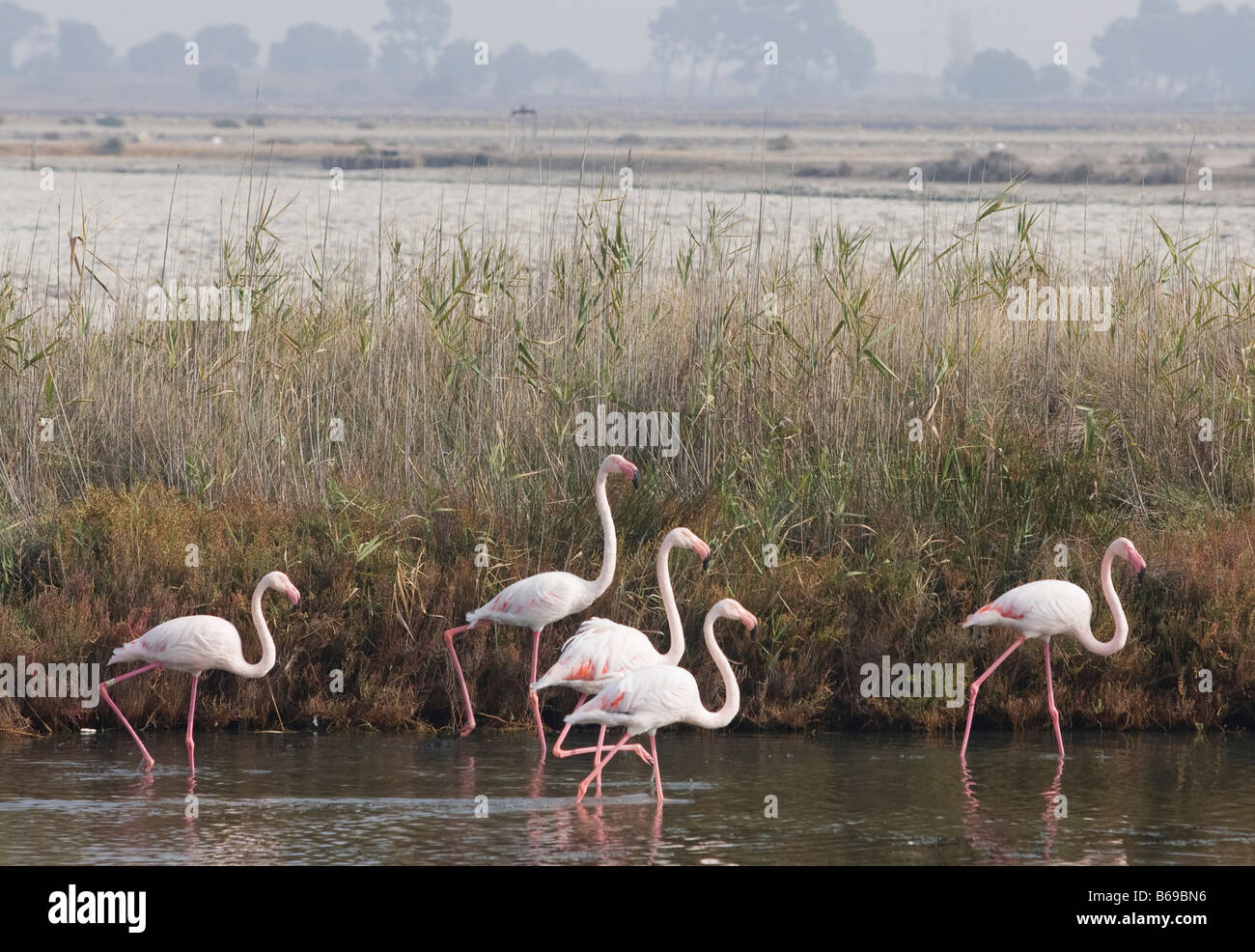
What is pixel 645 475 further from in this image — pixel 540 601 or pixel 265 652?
pixel 265 652

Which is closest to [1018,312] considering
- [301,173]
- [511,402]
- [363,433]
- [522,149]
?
[511,402]

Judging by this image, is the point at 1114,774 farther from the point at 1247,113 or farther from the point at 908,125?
the point at 1247,113

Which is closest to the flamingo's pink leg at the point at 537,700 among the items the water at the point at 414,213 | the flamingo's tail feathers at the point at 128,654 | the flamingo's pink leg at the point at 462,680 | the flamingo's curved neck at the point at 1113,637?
the flamingo's pink leg at the point at 462,680

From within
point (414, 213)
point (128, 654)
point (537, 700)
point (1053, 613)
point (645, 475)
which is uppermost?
point (414, 213)

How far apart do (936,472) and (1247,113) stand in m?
175

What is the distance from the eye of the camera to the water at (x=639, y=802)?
614cm

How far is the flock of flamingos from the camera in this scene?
6.59 meters

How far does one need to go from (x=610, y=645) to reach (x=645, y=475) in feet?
7.51

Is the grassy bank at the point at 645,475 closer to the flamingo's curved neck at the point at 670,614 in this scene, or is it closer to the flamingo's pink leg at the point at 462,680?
the flamingo's pink leg at the point at 462,680

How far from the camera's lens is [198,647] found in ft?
23.8

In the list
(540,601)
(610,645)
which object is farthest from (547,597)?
(610,645)

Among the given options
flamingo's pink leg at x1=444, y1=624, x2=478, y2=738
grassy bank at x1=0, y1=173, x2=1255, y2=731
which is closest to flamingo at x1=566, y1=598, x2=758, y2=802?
flamingo's pink leg at x1=444, y1=624, x2=478, y2=738
